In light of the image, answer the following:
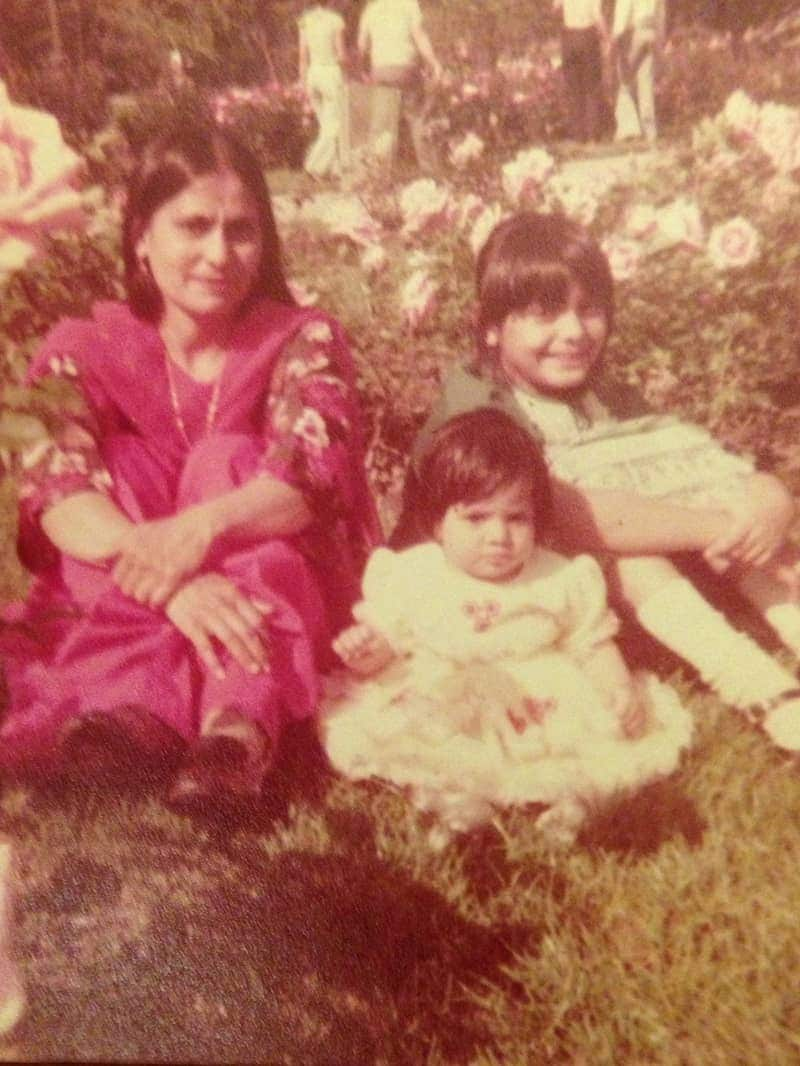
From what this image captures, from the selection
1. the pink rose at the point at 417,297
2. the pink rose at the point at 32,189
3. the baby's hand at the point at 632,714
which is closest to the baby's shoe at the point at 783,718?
the baby's hand at the point at 632,714

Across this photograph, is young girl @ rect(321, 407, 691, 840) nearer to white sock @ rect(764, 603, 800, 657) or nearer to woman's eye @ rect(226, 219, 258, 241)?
white sock @ rect(764, 603, 800, 657)

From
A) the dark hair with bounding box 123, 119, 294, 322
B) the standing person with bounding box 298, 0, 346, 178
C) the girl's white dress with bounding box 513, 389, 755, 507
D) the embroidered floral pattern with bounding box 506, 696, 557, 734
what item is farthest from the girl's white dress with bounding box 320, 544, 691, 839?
the standing person with bounding box 298, 0, 346, 178

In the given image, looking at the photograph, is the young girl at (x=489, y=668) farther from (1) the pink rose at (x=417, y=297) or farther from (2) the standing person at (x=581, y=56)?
(2) the standing person at (x=581, y=56)

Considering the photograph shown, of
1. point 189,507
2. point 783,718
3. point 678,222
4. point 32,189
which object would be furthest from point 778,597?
point 32,189

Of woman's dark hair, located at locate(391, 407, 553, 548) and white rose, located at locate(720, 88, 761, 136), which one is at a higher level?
white rose, located at locate(720, 88, 761, 136)

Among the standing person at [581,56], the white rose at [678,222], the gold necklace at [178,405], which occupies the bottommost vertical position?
the gold necklace at [178,405]

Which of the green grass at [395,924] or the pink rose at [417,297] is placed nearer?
the green grass at [395,924]

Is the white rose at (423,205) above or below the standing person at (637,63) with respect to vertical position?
below
